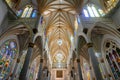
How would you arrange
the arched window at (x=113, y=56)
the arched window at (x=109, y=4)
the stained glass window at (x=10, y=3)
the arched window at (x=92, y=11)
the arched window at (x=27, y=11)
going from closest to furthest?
the arched window at (x=113, y=56) < the stained glass window at (x=10, y=3) < the arched window at (x=109, y=4) < the arched window at (x=92, y=11) < the arched window at (x=27, y=11)

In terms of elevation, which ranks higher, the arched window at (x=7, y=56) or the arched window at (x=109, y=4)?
the arched window at (x=109, y=4)

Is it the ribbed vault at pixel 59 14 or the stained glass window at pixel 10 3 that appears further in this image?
the ribbed vault at pixel 59 14

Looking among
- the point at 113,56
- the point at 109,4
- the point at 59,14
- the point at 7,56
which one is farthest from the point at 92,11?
the point at 7,56

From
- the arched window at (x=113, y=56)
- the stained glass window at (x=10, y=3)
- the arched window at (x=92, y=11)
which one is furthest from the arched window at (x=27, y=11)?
the arched window at (x=113, y=56)

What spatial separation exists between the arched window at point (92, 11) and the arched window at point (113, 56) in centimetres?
394

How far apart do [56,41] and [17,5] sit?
48.8ft

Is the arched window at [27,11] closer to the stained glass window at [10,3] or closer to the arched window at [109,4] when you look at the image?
the stained glass window at [10,3]

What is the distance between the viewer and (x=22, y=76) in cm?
805

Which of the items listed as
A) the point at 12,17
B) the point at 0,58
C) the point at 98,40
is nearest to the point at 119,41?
the point at 98,40

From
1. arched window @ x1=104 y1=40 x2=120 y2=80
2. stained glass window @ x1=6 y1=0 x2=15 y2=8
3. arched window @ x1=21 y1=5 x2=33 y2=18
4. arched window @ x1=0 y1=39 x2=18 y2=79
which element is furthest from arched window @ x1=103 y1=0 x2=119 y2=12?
arched window @ x1=0 y1=39 x2=18 y2=79

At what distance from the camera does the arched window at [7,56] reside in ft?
37.9

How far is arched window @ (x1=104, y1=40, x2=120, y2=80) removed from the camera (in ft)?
36.4

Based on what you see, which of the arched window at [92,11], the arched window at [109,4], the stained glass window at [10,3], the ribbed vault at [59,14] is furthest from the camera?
the ribbed vault at [59,14]

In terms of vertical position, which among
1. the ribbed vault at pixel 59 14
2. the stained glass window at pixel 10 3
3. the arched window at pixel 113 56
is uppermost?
the ribbed vault at pixel 59 14
